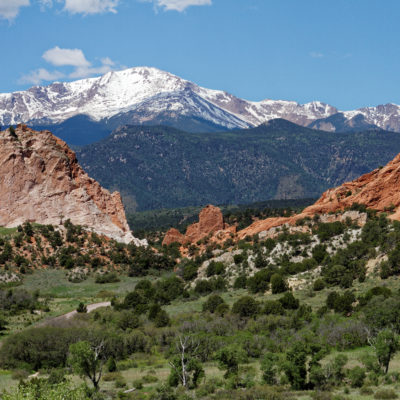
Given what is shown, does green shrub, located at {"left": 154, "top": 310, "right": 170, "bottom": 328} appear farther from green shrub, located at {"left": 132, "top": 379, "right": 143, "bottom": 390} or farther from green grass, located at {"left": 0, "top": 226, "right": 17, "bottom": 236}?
green grass, located at {"left": 0, "top": 226, "right": 17, "bottom": 236}

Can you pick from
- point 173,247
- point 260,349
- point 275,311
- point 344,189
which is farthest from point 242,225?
point 260,349

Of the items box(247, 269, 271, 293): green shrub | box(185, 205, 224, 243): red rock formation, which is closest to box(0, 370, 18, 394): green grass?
box(247, 269, 271, 293): green shrub

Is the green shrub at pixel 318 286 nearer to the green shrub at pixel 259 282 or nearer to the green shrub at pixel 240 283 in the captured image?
the green shrub at pixel 259 282

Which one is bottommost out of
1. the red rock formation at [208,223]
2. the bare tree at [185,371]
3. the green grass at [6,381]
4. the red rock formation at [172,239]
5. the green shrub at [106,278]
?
the green grass at [6,381]

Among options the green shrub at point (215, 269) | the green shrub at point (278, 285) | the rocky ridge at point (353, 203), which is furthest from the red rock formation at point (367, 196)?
the green shrub at point (278, 285)

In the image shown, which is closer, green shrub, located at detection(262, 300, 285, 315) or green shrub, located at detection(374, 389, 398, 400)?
green shrub, located at detection(374, 389, 398, 400)

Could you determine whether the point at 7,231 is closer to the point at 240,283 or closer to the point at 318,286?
the point at 240,283

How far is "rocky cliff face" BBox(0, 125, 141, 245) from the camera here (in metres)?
107

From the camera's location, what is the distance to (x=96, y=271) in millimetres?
99438

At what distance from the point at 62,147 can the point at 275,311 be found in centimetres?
6820

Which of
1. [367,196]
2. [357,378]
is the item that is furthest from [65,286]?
[357,378]

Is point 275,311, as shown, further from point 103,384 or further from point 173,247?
point 173,247

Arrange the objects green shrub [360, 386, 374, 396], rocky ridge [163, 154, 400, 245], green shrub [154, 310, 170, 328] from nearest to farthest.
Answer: green shrub [360, 386, 374, 396] < green shrub [154, 310, 170, 328] < rocky ridge [163, 154, 400, 245]

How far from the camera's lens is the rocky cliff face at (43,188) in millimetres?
106625
